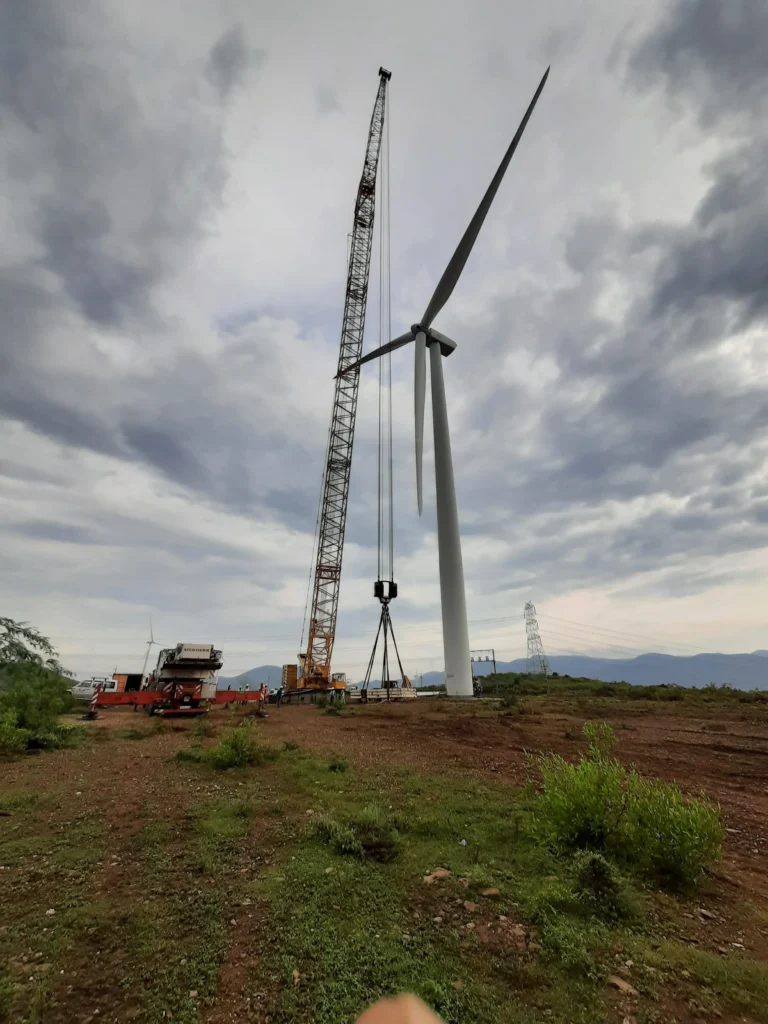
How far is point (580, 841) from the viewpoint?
7.69 meters

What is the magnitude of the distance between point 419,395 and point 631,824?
102 ft

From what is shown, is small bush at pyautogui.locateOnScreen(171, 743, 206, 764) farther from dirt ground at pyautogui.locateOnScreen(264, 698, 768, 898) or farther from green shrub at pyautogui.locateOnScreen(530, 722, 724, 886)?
green shrub at pyautogui.locateOnScreen(530, 722, 724, 886)

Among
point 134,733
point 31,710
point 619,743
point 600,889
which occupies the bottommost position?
point 600,889

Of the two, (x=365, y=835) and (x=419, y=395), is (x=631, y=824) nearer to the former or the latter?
(x=365, y=835)

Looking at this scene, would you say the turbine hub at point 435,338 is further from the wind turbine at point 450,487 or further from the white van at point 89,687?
the white van at point 89,687

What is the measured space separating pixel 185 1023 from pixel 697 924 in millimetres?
5974

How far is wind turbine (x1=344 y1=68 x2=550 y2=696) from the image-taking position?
29484 millimetres

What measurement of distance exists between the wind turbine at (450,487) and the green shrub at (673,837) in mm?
22215

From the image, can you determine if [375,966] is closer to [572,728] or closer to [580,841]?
[580,841]

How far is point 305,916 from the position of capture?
19.1ft

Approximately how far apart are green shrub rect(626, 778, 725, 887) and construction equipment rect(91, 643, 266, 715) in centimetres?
2650

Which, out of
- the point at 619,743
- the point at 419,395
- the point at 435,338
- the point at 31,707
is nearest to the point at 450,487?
the point at 419,395

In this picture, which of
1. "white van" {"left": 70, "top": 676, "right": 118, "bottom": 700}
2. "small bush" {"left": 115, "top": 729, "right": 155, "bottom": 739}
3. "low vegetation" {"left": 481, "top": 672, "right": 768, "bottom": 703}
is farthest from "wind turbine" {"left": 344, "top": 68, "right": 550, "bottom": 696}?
"white van" {"left": 70, "top": 676, "right": 118, "bottom": 700}

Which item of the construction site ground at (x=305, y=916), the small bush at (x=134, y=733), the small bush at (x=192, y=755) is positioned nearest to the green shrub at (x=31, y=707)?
the small bush at (x=134, y=733)
